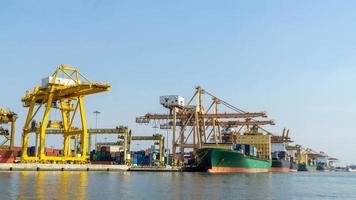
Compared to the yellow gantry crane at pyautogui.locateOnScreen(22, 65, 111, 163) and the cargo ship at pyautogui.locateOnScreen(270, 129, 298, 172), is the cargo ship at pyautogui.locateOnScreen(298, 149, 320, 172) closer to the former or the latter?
the cargo ship at pyautogui.locateOnScreen(270, 129, 298, 172)

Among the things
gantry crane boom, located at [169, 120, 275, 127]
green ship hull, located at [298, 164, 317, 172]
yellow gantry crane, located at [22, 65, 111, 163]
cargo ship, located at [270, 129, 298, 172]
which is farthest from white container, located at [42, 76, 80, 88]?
green ship hull, located at [298, 164, 317, 172]

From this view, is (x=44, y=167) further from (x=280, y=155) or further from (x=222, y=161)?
A: (x=280, y=155)

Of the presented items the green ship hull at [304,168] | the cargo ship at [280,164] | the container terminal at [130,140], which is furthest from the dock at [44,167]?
the green ship hull at [304,168]

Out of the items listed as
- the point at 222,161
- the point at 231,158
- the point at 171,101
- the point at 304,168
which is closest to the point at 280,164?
the point at 231,158

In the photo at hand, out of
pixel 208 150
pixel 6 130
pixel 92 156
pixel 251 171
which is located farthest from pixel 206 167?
pixel 6 130

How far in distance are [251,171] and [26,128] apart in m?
43.6

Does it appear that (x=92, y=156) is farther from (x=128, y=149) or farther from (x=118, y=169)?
(x=118, y=169)

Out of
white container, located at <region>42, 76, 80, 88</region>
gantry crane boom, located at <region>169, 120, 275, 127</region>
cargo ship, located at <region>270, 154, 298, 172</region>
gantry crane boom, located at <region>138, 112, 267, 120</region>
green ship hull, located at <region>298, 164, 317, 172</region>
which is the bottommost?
green ship hull, located at <region>298, 164, 317, 172</region>

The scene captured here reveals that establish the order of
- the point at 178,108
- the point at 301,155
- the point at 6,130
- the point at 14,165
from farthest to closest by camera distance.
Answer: the point at 301,155 → the point at 178,108 → the point at 6,130 → the point at 14,165

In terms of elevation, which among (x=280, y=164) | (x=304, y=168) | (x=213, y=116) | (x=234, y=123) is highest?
(x=213, y=116)

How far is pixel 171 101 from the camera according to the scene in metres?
86.6

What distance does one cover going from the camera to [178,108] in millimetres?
88500

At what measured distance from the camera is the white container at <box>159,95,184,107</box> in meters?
86.1

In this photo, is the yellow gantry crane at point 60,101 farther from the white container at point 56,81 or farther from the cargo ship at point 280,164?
the cargo ship at point 280,164
